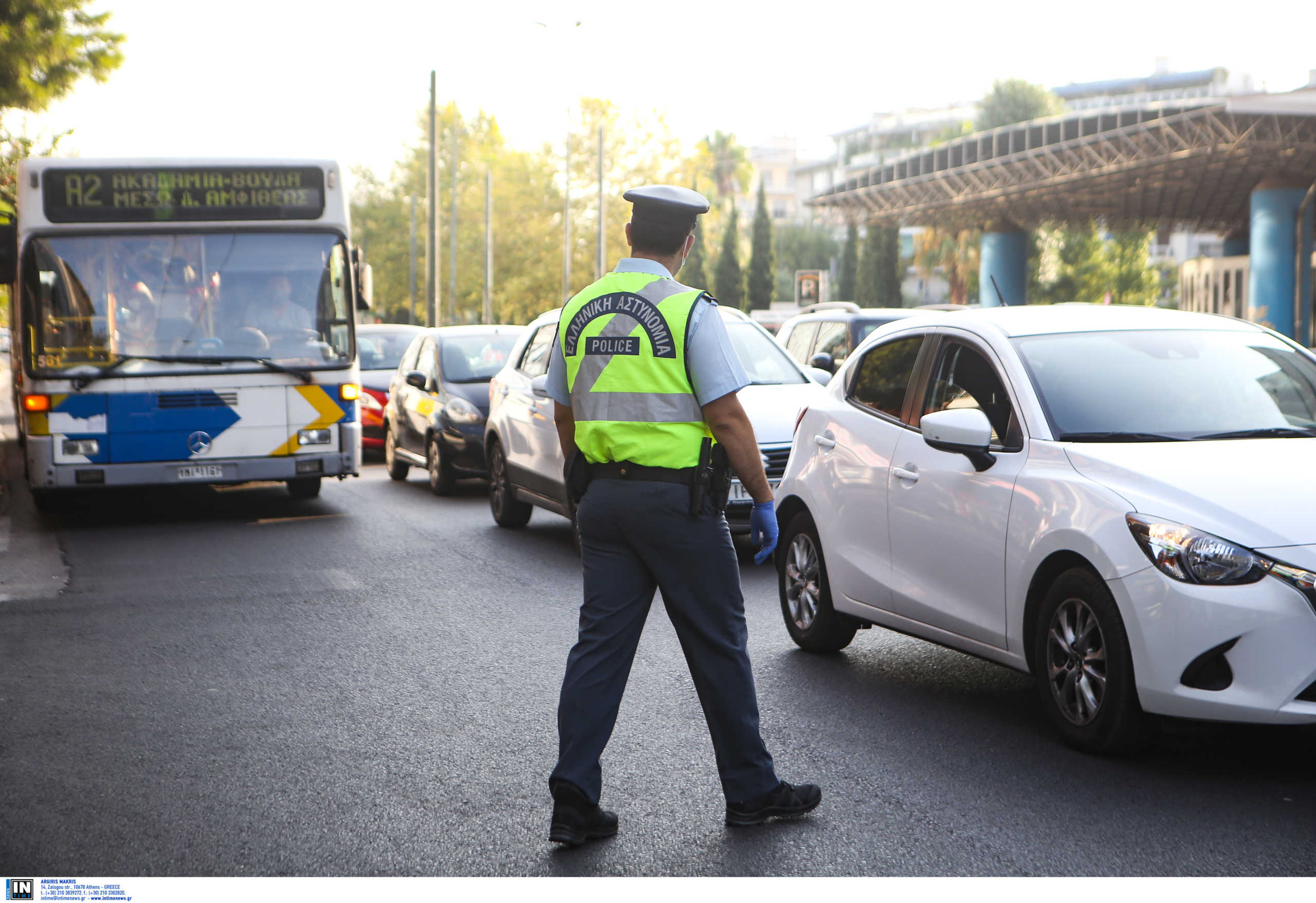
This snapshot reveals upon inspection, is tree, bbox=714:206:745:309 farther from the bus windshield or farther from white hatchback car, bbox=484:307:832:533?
white hatchback car, bbox=484:307:832:533

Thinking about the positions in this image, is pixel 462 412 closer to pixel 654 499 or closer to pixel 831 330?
pixel 831 330

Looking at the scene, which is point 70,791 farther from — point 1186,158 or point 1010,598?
point 1186,158

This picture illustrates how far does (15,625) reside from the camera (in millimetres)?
8094

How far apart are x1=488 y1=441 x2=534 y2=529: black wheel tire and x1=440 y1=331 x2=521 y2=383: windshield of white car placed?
8.12 feet

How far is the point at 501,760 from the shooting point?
17.2 ft

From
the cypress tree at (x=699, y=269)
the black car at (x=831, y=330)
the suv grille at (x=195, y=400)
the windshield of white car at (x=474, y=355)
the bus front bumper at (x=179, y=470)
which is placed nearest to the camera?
the bus front bumper at (x=179, y=470)

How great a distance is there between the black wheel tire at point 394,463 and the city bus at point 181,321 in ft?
10.5

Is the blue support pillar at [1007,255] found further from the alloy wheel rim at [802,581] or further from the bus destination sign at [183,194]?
the alloy wheel rim at [802,581]

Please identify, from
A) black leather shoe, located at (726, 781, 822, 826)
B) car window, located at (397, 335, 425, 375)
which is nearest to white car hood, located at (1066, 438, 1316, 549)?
black leather shoe, located at (726, 781, 822, 826)

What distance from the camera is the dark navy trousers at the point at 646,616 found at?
4.26m

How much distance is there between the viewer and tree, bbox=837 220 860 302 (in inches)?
3413

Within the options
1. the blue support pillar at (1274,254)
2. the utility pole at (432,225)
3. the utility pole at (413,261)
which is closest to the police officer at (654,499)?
the utility pole at (432,225)

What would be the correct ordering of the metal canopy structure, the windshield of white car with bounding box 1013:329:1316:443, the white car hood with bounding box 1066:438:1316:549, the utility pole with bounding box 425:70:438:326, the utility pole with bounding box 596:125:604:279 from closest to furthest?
the white car hood with bounding box 1066:438:1316:549 < the windshield of white car with bounding box 1013:329:1316:443 < the utility pole with bounding box 425:70:438:326 < the metal canopy structure < the utility pole with bounding box 596:125:604:279

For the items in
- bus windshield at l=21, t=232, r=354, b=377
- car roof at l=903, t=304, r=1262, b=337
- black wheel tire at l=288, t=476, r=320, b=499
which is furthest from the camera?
black wheel tire at l=288, t=476, r=320, b=499
